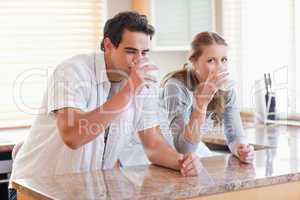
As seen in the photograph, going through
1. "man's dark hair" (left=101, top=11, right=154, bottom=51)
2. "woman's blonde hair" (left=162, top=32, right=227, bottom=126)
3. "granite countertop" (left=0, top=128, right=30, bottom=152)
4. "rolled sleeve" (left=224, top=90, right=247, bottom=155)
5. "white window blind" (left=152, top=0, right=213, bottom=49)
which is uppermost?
"white window blind" (left=152, top=0, right=213, bottom=49)

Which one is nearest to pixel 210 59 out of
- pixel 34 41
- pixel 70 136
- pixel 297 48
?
pixel 70 136

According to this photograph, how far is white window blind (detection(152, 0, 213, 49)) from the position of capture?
391 cm

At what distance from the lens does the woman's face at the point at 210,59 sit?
2398 millimetres

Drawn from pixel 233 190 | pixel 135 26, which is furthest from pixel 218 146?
pixel 233 190

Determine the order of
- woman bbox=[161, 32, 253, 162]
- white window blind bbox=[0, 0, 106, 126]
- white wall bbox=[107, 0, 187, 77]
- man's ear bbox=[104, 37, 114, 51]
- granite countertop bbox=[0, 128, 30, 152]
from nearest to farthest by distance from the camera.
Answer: man's ear bbox=[104, 37, 114, 51] < woman bbox=[161, 32, 253, 162] < granite countertop bbox=[0, 128, 30, 152] < white window blind bbox=[0, 0, 106, 126] < white wall bbox=[107, 0, 187, 77]

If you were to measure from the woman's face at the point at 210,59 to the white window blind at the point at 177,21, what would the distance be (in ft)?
4.92

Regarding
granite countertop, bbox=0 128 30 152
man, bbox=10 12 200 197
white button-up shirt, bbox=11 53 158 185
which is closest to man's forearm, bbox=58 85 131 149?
man, bbox=10 12 200 197

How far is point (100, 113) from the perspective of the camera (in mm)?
1815

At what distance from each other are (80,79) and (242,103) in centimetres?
203

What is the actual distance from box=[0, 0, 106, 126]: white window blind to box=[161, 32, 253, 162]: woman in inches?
63.6

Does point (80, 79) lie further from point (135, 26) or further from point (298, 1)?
point (298, 1)

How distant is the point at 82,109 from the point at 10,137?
4.63 ft

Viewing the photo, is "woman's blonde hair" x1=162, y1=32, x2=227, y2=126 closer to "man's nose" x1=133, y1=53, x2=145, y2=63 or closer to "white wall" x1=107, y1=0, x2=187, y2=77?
"man's nose" x1=133, y1=53, x2=145, y2=63

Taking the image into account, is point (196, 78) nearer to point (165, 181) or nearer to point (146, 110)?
point (146, 110)
